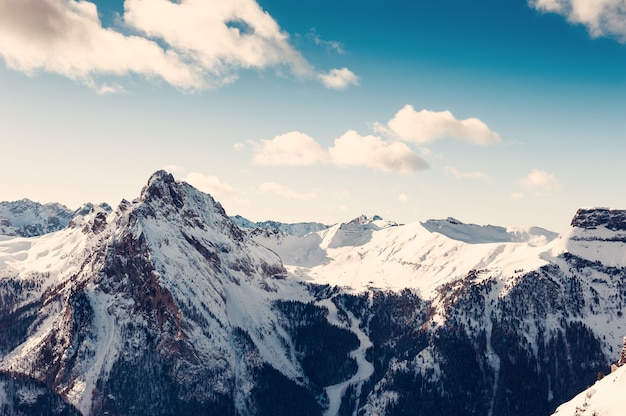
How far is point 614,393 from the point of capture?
431ft

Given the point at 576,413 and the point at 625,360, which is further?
the point at 625,360

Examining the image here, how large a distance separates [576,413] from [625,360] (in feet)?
131

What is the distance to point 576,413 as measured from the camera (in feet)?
439

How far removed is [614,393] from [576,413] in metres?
9.68

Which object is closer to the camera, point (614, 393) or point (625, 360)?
point (614, 393)

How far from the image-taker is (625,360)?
163 metres

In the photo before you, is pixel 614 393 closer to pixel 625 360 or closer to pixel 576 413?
pixel 576 413

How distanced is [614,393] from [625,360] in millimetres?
36894

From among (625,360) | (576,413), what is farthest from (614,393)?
(625,360)
